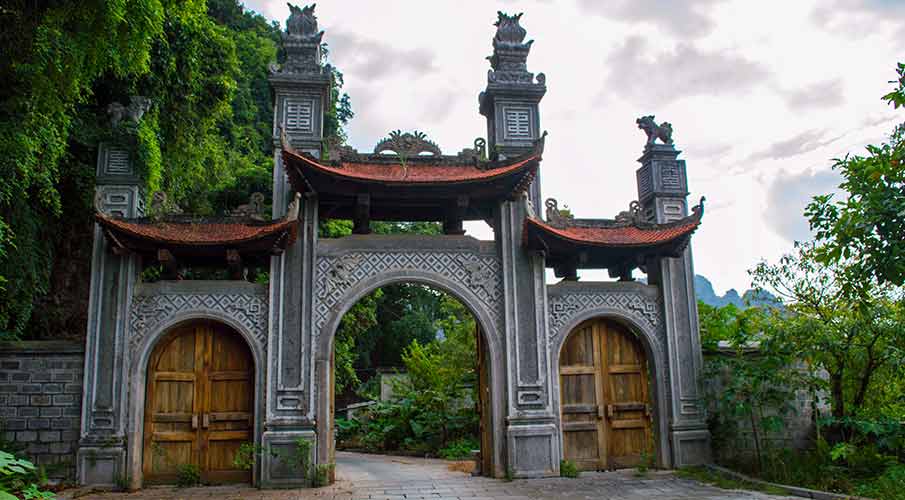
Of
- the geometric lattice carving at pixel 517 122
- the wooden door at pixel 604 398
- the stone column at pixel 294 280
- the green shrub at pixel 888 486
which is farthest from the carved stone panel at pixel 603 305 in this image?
the stone column at pixel 294 280

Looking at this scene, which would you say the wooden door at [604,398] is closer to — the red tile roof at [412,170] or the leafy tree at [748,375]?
the leafy tree at [748,375]

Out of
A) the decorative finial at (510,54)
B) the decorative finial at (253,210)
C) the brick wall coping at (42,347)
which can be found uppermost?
the decorative finial at (510,54)

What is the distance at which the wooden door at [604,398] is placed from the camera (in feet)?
33.8

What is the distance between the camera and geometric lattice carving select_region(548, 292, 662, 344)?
10.4 metres

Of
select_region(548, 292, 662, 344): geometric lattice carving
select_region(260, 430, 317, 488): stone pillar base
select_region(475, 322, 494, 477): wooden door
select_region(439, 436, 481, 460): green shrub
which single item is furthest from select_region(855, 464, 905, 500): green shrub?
select_region(439, 436, 481, 460): green shrub

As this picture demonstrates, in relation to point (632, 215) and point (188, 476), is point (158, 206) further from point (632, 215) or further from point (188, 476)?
point (632, 215)

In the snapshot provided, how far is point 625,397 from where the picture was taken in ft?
34.8

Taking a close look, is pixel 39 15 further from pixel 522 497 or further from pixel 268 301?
pixel 522 497

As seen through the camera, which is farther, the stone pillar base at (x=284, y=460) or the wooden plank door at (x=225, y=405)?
the wooden plank door at (x=225, y=405)

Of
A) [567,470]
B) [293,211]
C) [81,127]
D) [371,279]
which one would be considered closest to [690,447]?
[567,470]

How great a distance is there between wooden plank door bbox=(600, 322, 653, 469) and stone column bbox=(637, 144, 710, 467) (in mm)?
405

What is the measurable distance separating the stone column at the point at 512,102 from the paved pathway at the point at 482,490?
4.16 meters

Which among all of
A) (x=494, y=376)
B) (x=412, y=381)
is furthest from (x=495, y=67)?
Result: (x=412, y=381)

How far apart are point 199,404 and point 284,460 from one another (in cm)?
154
